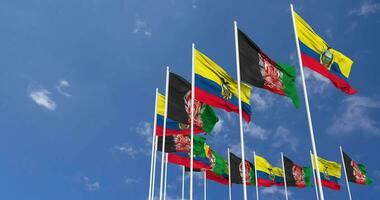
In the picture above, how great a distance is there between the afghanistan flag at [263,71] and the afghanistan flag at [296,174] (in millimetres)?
21287

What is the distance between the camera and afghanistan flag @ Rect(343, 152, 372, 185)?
36341 millimetres

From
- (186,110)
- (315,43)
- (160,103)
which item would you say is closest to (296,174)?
(160,103)

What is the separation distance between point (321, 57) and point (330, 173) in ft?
77.2

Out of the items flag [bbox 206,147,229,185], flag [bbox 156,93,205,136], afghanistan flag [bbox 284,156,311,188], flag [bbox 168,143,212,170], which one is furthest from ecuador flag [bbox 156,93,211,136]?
afghanistan flag [bbox 284,156,311,188]

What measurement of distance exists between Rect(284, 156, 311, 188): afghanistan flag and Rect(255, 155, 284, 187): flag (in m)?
1.14

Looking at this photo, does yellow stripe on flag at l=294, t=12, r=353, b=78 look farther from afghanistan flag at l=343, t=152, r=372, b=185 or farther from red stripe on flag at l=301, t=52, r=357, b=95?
afghanistan flag at l=343, t=152, r=372, b=185

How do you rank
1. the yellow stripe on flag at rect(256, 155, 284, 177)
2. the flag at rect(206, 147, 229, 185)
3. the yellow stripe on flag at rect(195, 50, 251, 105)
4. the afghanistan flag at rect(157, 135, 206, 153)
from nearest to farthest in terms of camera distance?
the yellow stripe on flag at rect(195, 50, 251, 105) < the afghanistan flag at rect(157, 135, 206, 153) < the flag at rect(206, 147, 229, 185) < the yellow stripe on flag at rect(256, 155, 284, 177)

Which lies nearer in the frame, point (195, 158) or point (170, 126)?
point (170, 126)

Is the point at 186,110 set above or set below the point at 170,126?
below

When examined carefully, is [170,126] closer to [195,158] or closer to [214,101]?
A: [195,158]

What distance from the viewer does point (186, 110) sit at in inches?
789

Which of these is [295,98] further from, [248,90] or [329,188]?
[329,188]

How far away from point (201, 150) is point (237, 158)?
8069 mm

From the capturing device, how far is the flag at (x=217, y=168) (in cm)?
3080
